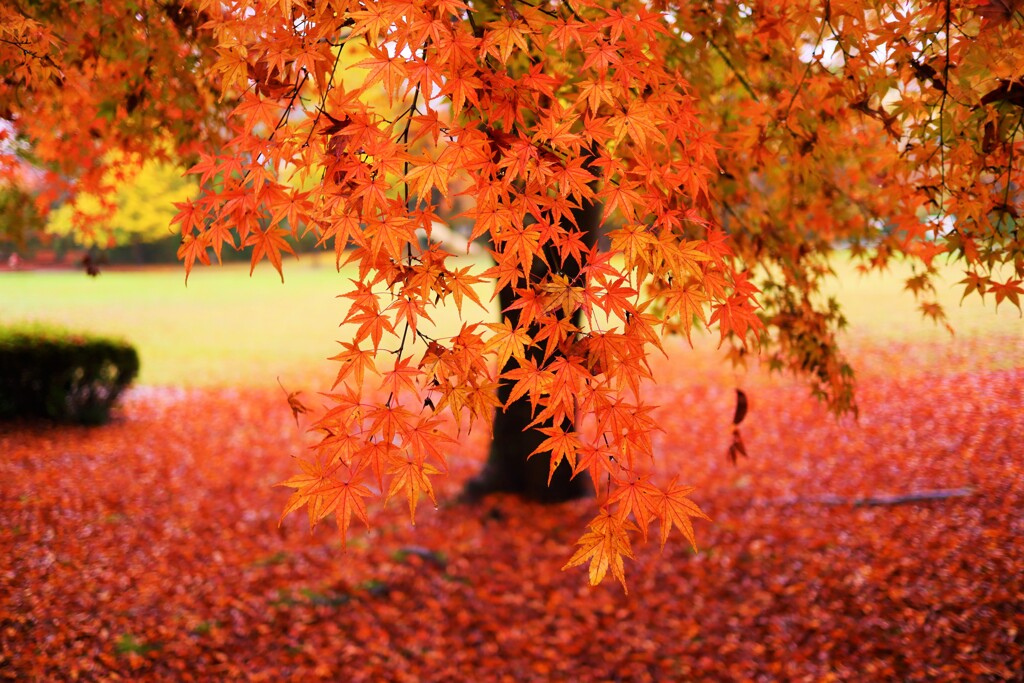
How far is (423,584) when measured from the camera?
15.7 feet

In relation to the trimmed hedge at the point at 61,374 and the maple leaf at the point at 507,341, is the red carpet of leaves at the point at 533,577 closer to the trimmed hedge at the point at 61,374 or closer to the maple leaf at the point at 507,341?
the trimmed hedge at the point at 61,374

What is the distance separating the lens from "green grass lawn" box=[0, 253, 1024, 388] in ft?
35.2

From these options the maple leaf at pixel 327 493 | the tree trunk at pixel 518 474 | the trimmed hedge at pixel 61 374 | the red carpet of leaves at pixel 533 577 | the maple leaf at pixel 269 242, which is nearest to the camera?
the maple leaf at pixel 327 493

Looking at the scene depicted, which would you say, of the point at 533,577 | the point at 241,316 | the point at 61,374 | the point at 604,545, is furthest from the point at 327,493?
the point at 241,316

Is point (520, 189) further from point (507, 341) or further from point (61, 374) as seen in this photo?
point (61, 374)

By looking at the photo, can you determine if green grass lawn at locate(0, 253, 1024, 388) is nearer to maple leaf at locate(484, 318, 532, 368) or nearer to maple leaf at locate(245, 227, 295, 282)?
maple leaf at locate(484, 318, 532, 368)

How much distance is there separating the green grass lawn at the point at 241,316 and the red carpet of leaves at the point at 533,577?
1.62 m

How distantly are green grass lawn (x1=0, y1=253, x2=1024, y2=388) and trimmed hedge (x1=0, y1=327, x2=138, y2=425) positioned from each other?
1.03 m

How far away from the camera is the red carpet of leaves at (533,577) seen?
3855 mm

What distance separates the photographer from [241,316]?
20.9 m

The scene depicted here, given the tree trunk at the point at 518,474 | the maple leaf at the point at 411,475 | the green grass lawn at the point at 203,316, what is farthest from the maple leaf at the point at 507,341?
the green grass lawn at the point at 203,316

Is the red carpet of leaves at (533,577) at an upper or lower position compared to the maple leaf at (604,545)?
lower

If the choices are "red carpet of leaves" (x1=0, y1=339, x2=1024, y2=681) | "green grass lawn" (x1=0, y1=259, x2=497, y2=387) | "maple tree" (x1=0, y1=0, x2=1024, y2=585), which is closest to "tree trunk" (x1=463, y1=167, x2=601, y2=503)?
"red carpet of leaves" (x1=0, y1=339, x2=1024, y2=681)

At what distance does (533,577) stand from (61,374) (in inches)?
236
